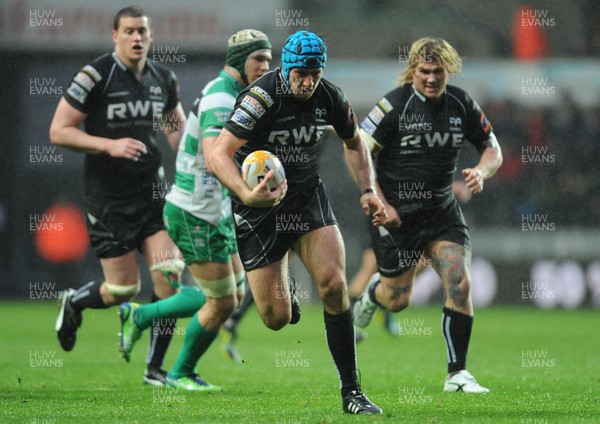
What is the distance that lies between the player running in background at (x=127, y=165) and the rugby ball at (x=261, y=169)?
2570 mm

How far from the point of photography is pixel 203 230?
877 cm

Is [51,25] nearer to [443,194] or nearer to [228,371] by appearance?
[228,371]

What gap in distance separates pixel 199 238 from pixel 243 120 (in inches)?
76.0

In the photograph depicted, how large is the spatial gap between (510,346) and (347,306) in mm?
6519

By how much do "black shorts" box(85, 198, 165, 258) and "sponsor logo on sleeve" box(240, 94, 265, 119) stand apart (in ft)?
8.98

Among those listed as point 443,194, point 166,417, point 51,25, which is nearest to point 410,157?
point 443,194

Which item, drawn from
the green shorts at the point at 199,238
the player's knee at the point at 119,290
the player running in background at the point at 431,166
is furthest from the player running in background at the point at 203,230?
the player running in background at the point at 431,166

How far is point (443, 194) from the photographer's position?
925 cm

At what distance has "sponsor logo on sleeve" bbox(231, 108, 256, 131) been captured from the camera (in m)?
7.02

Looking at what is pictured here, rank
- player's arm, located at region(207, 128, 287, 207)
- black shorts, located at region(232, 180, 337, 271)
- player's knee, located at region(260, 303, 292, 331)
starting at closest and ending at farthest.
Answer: player's arm, located at region(207, 128, 287, 207), black shorts, located at region(232, 180, 337, 271), player's knee, located at region(260, 303, 292, 331)

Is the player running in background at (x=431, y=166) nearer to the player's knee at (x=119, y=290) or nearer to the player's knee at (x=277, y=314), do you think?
the player's knee at (x=277, y=314)

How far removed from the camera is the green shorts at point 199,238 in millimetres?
8766

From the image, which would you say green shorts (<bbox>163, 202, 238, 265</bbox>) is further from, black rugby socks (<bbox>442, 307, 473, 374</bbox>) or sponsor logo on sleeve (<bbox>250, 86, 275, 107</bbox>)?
sponsor logo on sleeve (<bbox>250, 86, 275, 107</bbox>)

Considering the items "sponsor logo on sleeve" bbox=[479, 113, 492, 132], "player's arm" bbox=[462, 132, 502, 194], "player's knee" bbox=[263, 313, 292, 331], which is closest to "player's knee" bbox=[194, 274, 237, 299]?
"player's knee" bbox=[263, 313, 292, 331]
